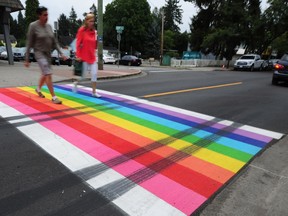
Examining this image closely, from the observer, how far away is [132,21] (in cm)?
6078

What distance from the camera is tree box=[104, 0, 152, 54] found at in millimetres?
61125

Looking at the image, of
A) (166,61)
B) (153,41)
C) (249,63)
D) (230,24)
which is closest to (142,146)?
(249,63)

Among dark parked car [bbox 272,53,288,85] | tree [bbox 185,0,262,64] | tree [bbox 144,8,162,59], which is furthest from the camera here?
tree [bbox 144,8,162,59]

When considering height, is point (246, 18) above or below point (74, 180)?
above

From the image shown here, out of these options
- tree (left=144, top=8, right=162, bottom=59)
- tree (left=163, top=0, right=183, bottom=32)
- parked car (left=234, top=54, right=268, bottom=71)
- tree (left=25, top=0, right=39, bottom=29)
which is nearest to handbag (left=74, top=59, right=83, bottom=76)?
parked car (left=234, top=54, right=268, bottom=71)

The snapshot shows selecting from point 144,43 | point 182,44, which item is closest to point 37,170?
point 144,43

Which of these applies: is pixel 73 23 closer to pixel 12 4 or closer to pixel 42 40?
pixel 12 4

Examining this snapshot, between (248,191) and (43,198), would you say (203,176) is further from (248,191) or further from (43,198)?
(43,198)

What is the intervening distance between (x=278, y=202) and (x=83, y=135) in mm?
2783

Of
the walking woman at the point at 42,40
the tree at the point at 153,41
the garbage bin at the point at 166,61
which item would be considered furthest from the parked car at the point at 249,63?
the tree at the point at 153,41

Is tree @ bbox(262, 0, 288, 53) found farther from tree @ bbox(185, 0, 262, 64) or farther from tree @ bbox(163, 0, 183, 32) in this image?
tree @ bbox(163, 0, 183, 32)

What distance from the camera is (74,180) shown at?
3.30m

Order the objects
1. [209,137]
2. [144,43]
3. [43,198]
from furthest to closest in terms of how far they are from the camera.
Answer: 1. [144,43]
2. [209,137]
3. [43,198]

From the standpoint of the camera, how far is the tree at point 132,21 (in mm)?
61125
